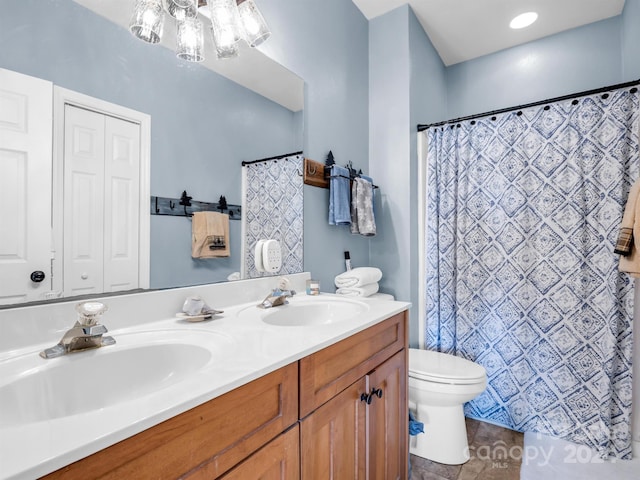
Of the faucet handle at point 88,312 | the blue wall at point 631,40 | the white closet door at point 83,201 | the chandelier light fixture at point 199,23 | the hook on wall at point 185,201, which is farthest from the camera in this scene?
the blue wall at point 631,40

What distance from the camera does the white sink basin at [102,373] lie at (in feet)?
Result: 2.01

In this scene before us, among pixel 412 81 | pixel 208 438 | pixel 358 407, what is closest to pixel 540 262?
pixel 412 81

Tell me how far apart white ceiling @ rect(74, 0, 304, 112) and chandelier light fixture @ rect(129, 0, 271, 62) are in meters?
0.02

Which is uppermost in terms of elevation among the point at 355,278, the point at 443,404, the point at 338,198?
the point at 338,198

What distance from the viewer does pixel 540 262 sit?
1888 mm

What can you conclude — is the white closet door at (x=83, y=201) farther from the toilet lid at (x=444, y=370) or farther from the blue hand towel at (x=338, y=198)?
the toilet lid at (x=444, y=370)

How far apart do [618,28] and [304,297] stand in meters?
2.80

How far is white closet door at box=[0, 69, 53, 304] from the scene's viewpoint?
762mm

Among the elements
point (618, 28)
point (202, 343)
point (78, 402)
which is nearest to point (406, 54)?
point (618, 28)

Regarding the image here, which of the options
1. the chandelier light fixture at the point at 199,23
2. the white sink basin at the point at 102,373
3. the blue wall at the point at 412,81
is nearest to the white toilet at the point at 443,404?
the blue wall at the point at 412,81

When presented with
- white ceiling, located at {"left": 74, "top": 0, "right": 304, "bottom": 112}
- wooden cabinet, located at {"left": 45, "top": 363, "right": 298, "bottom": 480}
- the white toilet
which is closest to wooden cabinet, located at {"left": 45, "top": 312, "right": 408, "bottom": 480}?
wooden cabinet, located at {"left": 45, "top": 363, "right": 298, "bottom": 480}

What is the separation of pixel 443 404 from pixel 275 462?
1196mm

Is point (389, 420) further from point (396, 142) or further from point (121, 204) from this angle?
point (396, 142)

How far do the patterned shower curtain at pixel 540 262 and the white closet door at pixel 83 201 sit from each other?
1858 millimetres
